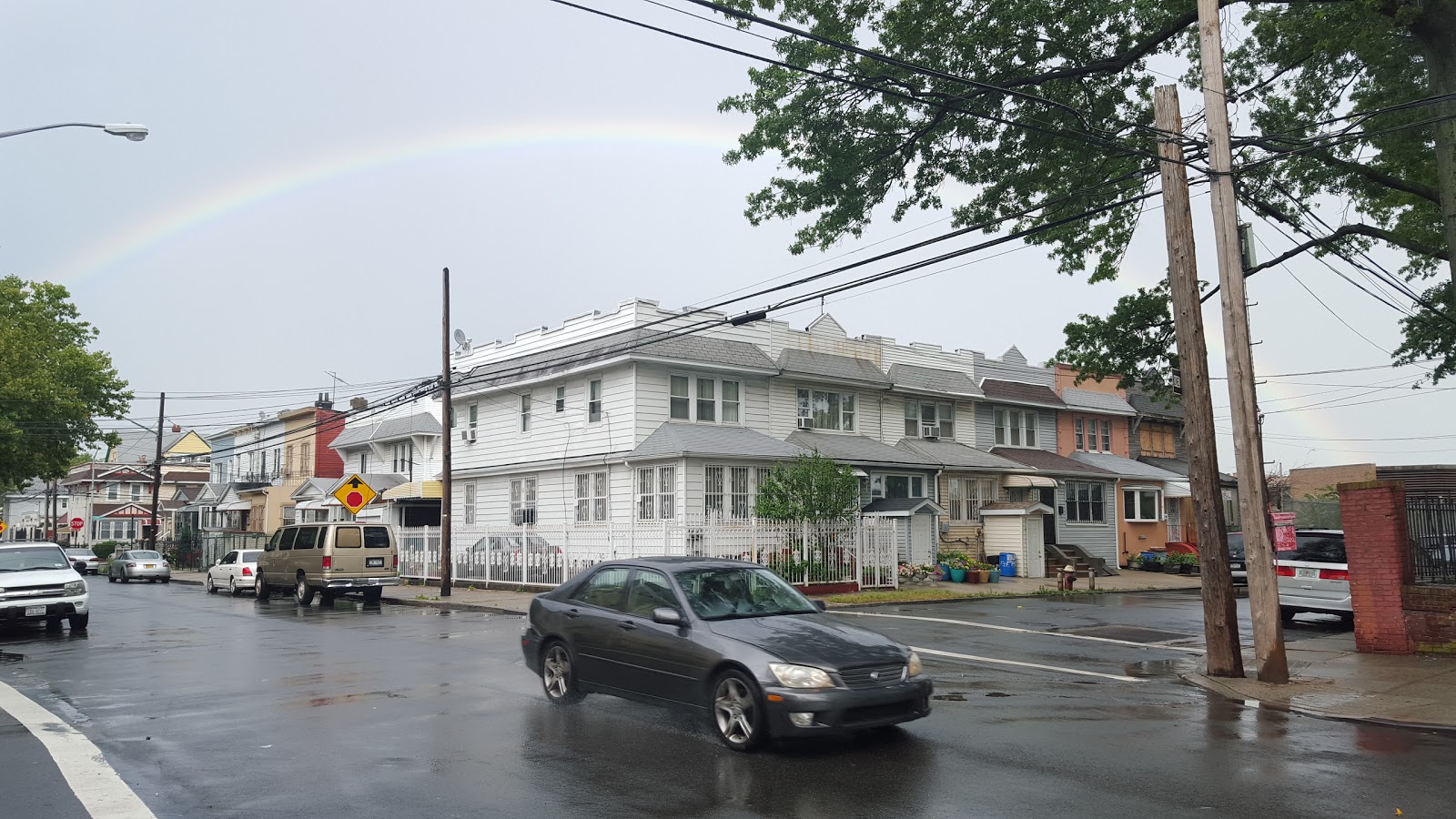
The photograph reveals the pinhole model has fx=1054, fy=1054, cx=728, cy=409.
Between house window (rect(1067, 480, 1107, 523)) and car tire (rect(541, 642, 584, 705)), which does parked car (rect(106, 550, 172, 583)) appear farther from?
car tire (rect(541, 642, 584, 705))

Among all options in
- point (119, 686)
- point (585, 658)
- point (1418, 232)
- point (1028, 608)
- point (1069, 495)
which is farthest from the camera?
point (1069, 495)

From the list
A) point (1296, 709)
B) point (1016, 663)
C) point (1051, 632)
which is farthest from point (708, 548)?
point (1296, 709)

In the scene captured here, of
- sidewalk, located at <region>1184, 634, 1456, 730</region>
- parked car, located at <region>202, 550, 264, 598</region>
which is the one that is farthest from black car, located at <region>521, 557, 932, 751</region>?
parked car, located at <region>202, 550, 264, 598</region>

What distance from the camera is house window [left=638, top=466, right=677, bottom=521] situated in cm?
2827

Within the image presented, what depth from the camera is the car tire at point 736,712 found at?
8.00 m

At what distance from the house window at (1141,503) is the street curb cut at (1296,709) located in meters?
30.3

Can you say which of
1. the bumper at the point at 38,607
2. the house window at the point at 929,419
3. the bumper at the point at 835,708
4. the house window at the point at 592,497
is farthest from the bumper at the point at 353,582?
the bumper at the point at 835,708

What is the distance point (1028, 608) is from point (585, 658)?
15.5m

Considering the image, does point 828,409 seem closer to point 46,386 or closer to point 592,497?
point 592,497

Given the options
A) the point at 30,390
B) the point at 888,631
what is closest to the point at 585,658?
the point at 888,631

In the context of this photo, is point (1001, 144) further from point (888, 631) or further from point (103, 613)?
point (103, 613)

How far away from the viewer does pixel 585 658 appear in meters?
9.87

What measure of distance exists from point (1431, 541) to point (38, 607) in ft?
73.1

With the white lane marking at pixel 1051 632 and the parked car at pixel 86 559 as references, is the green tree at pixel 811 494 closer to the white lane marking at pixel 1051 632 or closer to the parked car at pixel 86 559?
the white lane marking at pixel 1051 632
